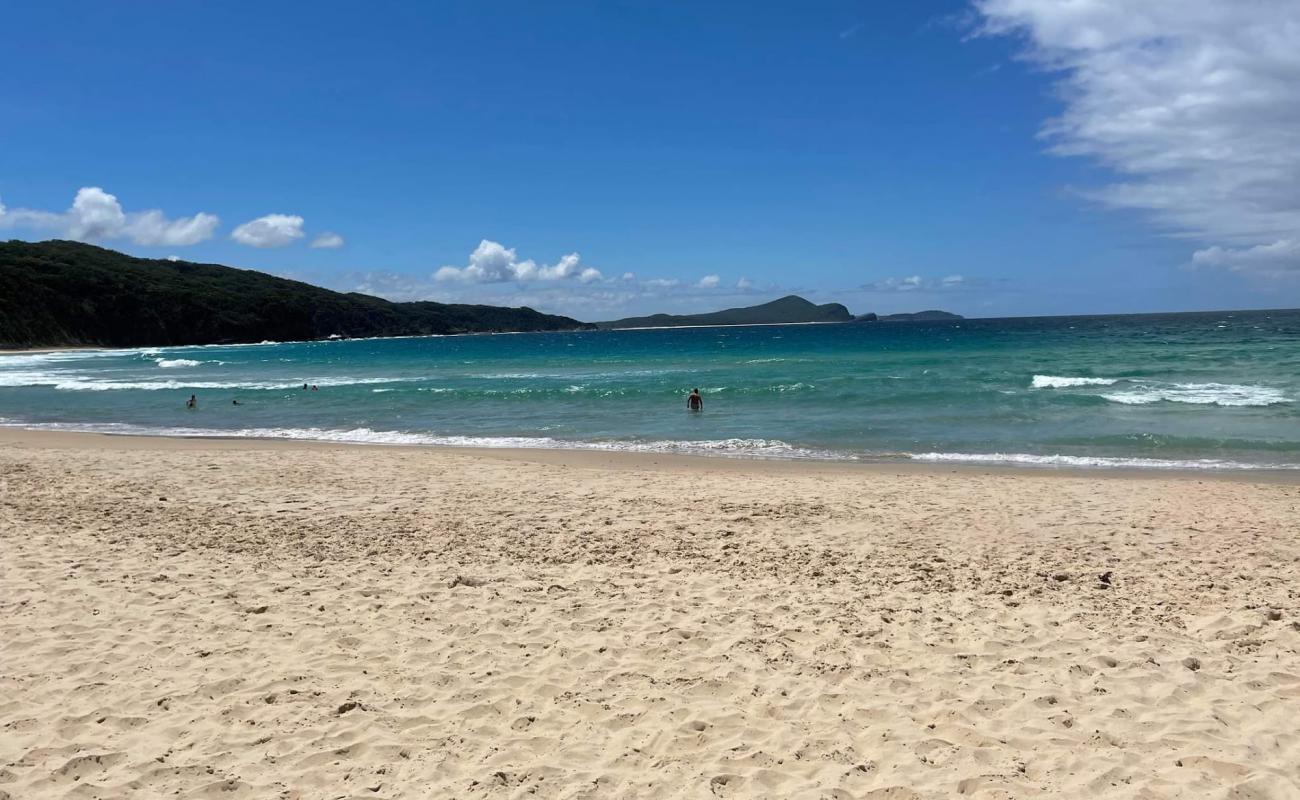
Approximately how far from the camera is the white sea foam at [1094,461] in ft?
45.3

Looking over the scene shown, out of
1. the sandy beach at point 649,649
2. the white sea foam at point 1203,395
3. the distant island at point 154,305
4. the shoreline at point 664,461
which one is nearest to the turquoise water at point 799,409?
the white sea foam at point 1203,395

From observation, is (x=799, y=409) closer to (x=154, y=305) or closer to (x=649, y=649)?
(x=649, y=649)

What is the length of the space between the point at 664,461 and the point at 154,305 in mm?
116448

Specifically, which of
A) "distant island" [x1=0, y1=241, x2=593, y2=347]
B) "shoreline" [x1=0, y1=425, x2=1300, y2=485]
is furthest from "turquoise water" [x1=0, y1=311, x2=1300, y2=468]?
"distant island" [x1=0, y1=241, x2=593, y2=347]

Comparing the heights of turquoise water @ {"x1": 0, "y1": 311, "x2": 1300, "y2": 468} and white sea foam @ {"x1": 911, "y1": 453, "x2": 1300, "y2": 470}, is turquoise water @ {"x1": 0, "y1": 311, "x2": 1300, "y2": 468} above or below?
above

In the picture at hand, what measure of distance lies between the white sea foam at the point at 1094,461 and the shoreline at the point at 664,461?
20 cm

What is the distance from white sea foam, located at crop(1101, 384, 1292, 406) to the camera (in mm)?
21719

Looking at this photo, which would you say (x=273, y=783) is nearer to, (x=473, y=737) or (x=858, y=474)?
(x=473, y=737)

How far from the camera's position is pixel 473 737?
4.39 metres

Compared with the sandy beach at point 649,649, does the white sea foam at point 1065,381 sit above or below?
above

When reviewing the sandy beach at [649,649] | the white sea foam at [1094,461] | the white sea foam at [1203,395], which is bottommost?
the white sea foam at [1094,461]

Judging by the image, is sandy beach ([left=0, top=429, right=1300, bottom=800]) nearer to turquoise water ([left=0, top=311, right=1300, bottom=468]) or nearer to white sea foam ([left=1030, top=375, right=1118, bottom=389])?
turquoise water ([left=0, top=311, right=1300, bottom=468])

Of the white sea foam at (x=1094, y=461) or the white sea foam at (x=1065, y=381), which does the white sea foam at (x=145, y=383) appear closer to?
the white sea foam at (x=1065, y=381)

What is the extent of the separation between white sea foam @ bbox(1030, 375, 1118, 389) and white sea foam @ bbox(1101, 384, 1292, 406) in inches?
78.3
